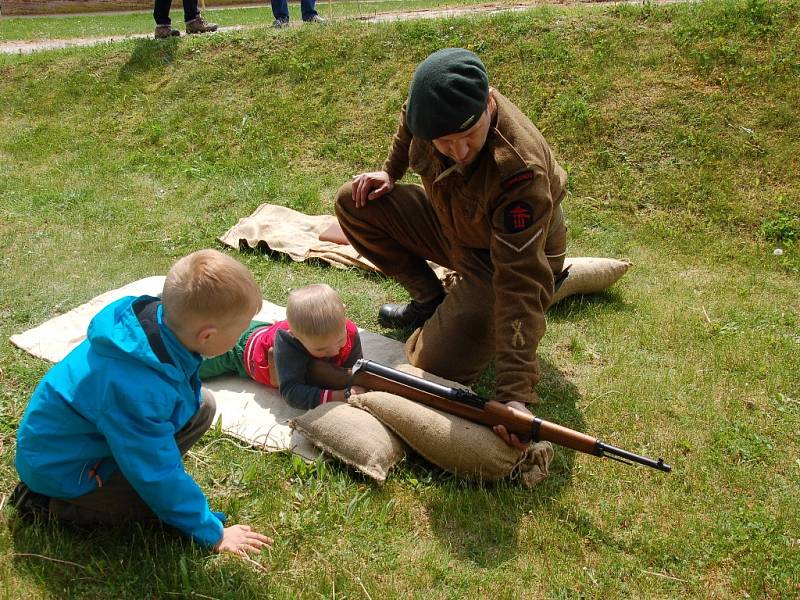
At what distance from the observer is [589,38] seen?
28.5 ft

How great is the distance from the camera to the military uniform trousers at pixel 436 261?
14.3 ft

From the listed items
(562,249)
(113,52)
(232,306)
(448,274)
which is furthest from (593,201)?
(113,52)

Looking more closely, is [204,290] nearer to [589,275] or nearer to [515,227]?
[515,227]

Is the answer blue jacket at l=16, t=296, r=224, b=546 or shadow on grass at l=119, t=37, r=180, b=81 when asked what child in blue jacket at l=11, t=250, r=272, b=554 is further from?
shadow on grass at l=119, t=37, r=180, b=81

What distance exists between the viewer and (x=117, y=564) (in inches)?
115

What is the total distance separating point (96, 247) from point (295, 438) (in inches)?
142

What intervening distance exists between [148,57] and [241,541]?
9329 millimetres

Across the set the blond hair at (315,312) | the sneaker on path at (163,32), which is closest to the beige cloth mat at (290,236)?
the blond hair at (315,312)

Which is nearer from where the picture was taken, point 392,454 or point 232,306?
point 232,306

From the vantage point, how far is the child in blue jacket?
2.53 m

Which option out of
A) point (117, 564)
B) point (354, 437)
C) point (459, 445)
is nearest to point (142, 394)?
point (117, 564)

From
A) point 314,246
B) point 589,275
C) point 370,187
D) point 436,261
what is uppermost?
point 370,187

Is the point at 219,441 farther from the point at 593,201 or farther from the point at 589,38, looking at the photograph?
the point at 589,38

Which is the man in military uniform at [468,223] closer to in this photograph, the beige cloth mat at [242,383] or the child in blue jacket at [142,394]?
the beige cloth mat at [242,383]
